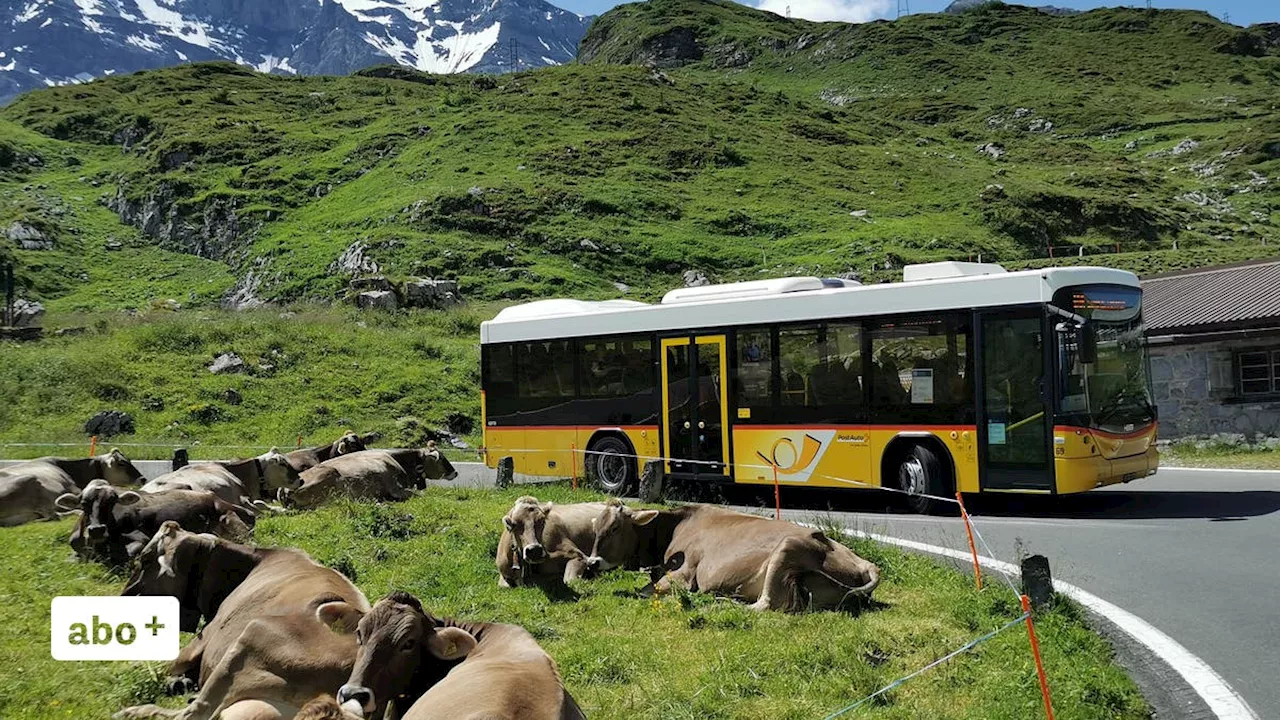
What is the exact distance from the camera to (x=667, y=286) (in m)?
50.6

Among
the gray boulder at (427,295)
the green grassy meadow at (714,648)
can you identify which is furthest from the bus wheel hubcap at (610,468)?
the gray boulder at (427,295)

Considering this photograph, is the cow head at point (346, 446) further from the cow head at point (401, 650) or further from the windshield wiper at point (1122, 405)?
the cow head at point (401, 650)

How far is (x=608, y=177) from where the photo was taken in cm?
6731

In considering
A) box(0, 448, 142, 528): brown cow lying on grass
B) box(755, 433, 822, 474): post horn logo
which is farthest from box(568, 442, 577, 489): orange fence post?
box(0, 448, 142, 528): brown cow lying on grass

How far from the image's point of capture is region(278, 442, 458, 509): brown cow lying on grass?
15945 millimetres

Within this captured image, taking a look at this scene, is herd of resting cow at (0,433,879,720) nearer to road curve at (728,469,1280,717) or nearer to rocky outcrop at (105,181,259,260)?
road curve at (728,469,1280,717)

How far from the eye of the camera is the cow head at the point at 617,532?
11.2 meters

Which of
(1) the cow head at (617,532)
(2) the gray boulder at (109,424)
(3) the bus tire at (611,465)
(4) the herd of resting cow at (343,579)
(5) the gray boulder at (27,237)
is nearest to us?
(4) the herd of resting cow at (343,579)

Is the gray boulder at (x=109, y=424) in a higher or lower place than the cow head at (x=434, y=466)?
higher

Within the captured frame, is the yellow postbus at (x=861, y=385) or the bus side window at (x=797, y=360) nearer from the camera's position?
the yellow postbus at (x=861, y=385)

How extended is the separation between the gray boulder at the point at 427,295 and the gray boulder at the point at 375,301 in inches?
43.0

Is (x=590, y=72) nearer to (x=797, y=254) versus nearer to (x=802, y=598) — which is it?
(x=797, y=254)

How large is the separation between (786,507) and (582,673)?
32.4 feet

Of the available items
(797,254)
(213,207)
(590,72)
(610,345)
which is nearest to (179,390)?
(610,345)
